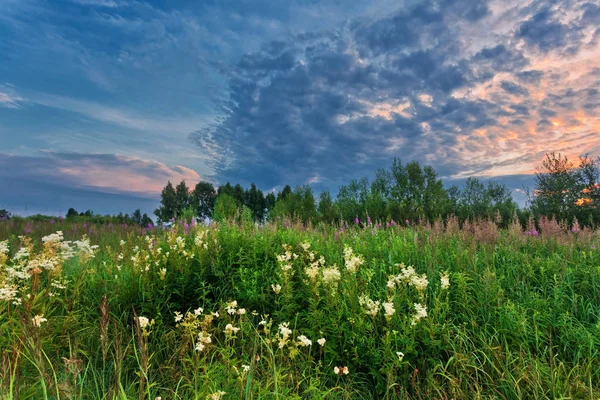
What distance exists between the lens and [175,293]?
5020 mm

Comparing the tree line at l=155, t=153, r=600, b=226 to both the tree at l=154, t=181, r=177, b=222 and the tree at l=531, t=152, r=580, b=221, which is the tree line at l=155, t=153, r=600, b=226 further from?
the tree at l=154, t=181, r=177, b=222

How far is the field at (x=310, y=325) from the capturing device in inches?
126

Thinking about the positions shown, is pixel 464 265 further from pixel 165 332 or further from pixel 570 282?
pixel 165 332

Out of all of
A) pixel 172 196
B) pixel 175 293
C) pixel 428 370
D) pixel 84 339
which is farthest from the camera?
pixel 172 196

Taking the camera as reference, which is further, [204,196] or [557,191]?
[204,196]

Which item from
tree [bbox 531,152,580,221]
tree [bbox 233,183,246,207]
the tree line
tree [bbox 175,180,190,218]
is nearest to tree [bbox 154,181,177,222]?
tree [bbox 175,180,190,218]

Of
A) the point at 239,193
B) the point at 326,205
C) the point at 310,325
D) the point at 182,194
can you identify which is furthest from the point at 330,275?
the point at 239,193

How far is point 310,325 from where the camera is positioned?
14.1 ft

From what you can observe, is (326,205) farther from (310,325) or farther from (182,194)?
(182,194)

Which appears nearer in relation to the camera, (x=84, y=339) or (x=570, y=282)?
(x=84, y=339)

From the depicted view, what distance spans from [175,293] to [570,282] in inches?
228

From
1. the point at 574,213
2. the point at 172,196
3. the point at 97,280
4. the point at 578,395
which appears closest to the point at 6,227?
the point at 97,280

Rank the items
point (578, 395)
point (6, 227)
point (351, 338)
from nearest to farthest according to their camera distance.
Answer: point (578, 395) < point (351, 338) < point (6, 227)

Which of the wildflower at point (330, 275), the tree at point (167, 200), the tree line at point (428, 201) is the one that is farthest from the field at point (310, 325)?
the tree at point (167, 200)
